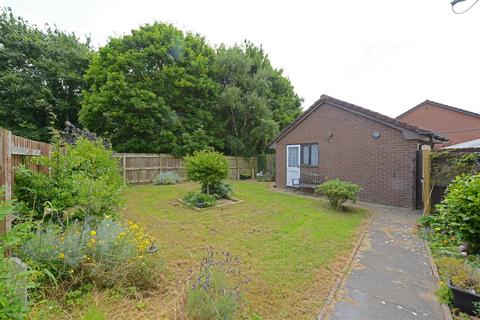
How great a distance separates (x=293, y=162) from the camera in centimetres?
1341

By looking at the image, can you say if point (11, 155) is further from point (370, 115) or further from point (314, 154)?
point (314, 154)

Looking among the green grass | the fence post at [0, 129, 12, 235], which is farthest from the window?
the fence post at [0, 129, 12, 235]

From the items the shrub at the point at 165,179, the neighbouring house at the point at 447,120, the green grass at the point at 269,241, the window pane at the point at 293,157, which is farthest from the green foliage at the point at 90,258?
the neighbouring house at the point at 447,120

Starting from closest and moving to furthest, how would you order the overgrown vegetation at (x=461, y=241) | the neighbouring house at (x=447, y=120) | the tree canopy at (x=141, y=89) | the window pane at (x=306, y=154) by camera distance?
the overgrown vegetation at (x=461, y=241), the window pane at (x=306, y=154), the tree canopy at (x=141, y=89), the neighbouring house at (x=447, y=120)

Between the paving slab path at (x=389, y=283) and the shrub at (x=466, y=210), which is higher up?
the shrub at (x=466, y=210)

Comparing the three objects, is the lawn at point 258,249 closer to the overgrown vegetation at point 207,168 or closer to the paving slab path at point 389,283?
the paving slab path at point 389,283

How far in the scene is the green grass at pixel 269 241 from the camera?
3.04 m

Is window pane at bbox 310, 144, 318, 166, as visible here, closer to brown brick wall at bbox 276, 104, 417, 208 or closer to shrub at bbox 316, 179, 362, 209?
brown brick wall at bbox 276, 104, 417, 208

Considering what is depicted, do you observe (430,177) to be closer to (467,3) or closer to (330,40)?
(467,3)

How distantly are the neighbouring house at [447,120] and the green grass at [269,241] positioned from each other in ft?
48.7

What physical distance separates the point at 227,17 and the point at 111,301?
40.3ft

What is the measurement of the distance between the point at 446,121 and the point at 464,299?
20603 mm

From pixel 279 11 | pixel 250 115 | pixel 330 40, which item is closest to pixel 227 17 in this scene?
pixel 279 11

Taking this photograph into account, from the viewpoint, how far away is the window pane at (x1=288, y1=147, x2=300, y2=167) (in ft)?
43.1
